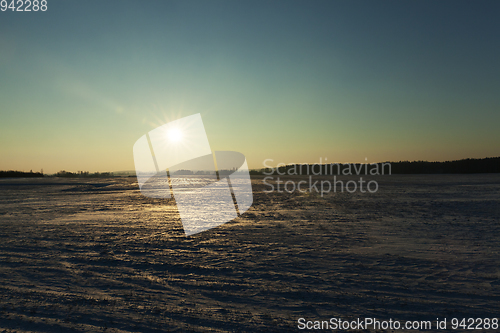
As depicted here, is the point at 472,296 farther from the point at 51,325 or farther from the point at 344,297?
the point at 51,325

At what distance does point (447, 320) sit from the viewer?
4547 mm

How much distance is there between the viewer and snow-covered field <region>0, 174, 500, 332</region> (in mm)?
4695

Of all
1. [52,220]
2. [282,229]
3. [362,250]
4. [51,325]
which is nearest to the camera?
[51,325]

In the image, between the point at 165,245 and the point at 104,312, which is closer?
the point at 104,312

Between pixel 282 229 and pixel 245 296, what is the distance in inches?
224

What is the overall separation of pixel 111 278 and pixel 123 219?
738 centimetres

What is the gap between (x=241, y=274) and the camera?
6457 millimetres

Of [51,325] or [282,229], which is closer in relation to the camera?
[51,325]

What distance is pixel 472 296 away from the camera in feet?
17.3

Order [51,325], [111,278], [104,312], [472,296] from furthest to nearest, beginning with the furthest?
[111,278] < [472,296] < [104,312] < [51,325]

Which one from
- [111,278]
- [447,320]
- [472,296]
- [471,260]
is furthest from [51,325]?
[471,260]

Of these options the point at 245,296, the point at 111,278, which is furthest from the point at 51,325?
the point at 245,296

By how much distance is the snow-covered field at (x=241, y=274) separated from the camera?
15.4 feet

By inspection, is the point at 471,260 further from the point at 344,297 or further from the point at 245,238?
the point at 245,238
